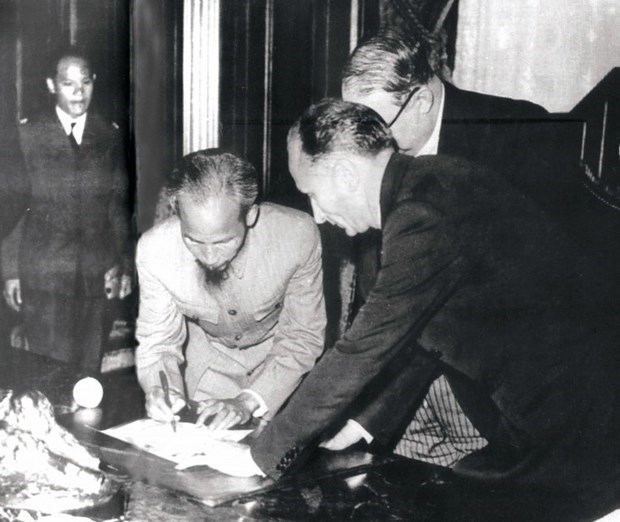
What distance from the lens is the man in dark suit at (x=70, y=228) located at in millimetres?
2268

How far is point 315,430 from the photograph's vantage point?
5.16ft

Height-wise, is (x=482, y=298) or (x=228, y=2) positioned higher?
(x=228, y=2)

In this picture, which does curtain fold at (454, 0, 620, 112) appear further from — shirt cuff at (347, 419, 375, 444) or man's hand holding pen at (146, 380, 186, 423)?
man's hand holding pen at (146, 380, 186, 423)

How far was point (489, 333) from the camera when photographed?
1581 millimetres

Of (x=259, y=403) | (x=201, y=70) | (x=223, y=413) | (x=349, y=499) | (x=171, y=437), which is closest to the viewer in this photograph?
(x=349, y=499)

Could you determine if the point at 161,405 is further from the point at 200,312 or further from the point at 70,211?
the point at 70,211

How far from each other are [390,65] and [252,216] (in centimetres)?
64

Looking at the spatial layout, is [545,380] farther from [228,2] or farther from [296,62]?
[228,2]

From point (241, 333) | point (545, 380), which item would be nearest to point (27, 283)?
point (241, 333)

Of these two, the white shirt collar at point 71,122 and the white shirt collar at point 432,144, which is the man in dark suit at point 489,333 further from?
the white shirt collar at point 71,122

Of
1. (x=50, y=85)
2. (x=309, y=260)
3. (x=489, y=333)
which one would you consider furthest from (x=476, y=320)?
(x=50, y=85)

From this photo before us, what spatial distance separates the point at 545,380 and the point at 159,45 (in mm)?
1442

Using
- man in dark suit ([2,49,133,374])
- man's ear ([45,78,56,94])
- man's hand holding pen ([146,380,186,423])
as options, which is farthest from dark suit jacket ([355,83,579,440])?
man's ear ([45,78,56,94])

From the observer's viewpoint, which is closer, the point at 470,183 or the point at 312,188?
the point at 470,183
